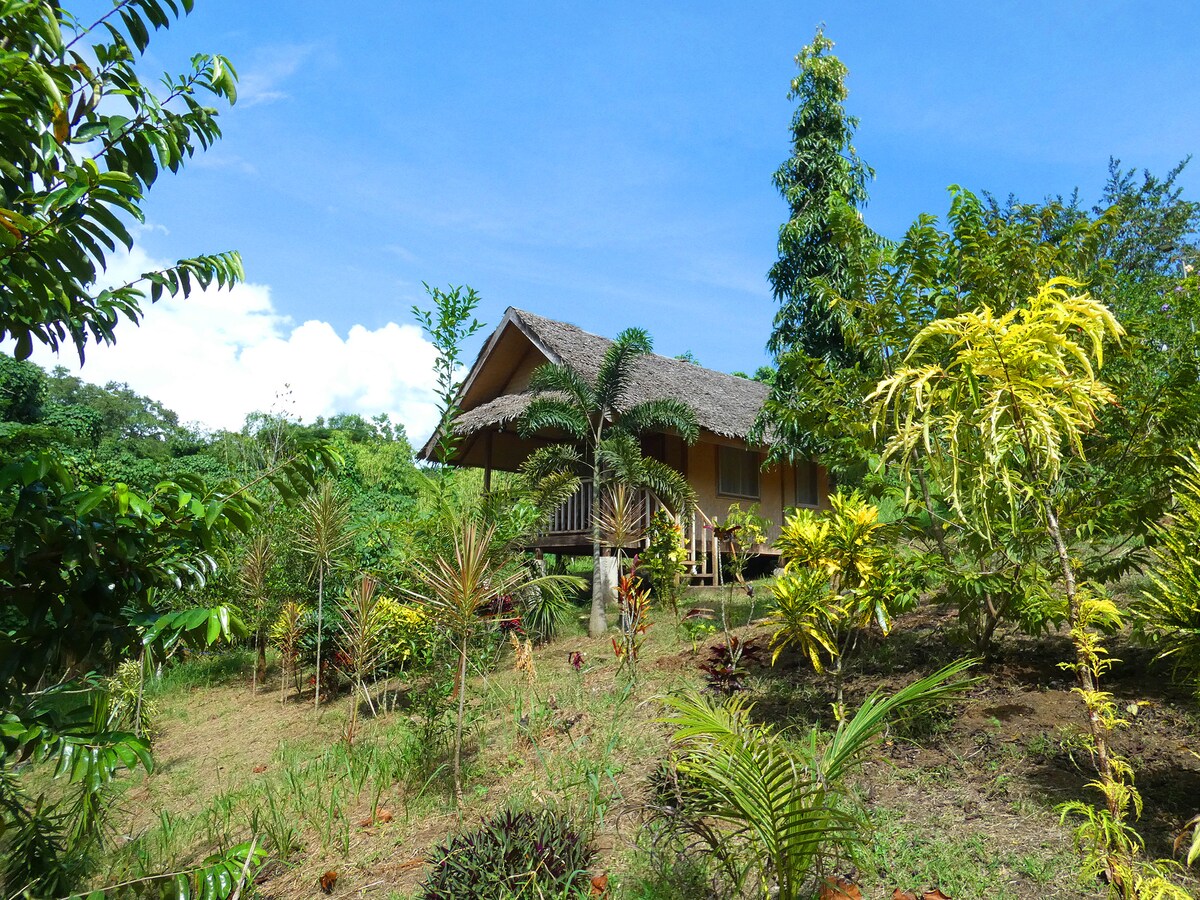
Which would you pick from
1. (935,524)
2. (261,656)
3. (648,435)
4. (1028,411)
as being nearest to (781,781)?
(1028,411)

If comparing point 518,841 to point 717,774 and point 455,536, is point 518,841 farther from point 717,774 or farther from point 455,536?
point 455,536

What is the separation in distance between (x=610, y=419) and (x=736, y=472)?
4.91 m

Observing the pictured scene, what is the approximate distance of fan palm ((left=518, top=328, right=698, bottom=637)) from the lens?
11797 mm

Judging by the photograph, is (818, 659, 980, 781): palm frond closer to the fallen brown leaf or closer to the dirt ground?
the fallen brown leaf

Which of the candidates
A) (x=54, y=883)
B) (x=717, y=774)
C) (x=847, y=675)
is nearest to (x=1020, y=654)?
(x=847, y=675)

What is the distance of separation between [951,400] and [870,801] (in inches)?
108

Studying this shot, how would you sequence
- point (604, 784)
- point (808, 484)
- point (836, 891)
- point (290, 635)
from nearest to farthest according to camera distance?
1. point (836, 891)
2. point (604, 784)
3. point (290, 635)
4. point (808, 484)

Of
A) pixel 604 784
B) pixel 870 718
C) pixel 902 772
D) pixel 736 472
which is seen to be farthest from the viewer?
pixel 736 472

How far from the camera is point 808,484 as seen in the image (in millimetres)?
18438

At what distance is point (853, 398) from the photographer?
6562mm

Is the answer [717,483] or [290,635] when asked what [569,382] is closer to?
[717,483]

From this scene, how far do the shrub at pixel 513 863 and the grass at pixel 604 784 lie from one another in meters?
0.25

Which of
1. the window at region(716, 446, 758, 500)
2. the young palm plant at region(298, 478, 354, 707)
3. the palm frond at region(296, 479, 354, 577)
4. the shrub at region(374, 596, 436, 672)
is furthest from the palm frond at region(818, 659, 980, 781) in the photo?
the window at region(716, 446, 758, 500)

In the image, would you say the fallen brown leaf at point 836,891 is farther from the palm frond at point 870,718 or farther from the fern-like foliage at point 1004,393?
the fern-like foliage at point 1004,393
